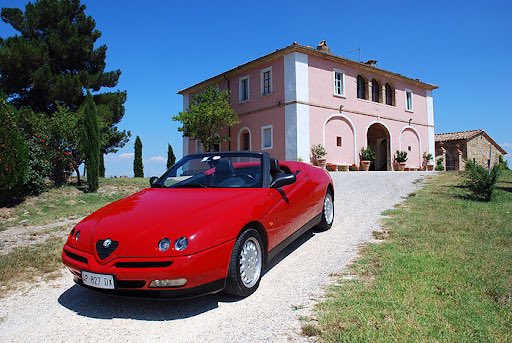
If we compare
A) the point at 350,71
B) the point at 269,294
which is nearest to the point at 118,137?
the point at 350,71

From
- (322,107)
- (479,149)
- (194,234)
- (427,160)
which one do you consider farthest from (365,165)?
(194,234)

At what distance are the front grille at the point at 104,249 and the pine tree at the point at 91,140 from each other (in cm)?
1321

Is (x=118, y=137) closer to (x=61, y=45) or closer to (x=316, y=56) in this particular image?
(x=61, y=45)

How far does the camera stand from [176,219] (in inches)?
131

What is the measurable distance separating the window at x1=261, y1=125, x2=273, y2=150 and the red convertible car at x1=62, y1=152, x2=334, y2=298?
18.7 meters

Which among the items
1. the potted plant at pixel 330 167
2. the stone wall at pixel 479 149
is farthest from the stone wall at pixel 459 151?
the potted plant at pixel 330 167

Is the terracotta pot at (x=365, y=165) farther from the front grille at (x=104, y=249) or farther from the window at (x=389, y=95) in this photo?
the front grille at (x=104, y=249)

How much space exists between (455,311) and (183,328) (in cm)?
227

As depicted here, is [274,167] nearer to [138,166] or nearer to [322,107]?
[322,107]

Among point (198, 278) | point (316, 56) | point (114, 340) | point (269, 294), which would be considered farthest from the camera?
point (316, 56)

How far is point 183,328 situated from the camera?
120 inches

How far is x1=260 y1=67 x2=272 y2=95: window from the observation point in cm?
2339

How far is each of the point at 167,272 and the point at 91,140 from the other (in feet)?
48.1

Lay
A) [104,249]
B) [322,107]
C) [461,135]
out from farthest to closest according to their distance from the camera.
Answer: [461,135] < [322,107] < [104,249]
